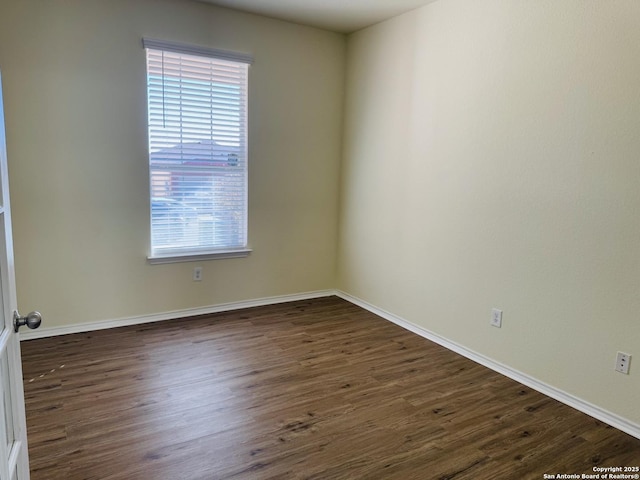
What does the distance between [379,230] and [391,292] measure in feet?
1.89

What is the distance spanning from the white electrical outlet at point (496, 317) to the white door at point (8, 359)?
271 centimetres

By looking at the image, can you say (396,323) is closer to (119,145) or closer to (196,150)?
(196,150)

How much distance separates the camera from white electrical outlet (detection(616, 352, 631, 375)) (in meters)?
2.37

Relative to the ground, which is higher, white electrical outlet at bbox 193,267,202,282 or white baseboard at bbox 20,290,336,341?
white electrical outlet at bbox 193,267,202,282

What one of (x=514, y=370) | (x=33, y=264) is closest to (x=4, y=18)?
(x=33, y=264)

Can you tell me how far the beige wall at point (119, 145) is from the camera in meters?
3.17

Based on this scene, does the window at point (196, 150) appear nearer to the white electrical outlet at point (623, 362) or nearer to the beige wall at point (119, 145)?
the beige wall at point (119, 145)

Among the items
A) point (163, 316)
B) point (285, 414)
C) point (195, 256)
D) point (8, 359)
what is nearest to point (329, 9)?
point (195, 256)

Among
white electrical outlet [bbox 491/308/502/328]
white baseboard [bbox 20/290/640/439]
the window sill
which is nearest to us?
white baseboard [bbox 20/290/640/439]

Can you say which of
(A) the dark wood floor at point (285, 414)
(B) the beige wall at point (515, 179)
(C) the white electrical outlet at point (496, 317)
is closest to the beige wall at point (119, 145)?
(A) the dark wood floor at point (285, 414)

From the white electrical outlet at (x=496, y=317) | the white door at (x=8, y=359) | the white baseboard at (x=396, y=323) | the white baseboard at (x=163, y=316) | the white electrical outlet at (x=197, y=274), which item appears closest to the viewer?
the white door at (x=8, y=359)

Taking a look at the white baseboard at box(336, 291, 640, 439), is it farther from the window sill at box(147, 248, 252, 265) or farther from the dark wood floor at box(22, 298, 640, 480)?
the window sill at box(147, 248, 252, 265)

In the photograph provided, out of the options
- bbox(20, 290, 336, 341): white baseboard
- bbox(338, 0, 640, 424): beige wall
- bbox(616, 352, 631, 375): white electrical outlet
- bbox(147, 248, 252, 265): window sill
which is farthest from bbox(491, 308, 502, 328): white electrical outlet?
bbox(147, 248, 252, 265): window sill

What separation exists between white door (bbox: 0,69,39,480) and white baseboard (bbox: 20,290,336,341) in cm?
229
